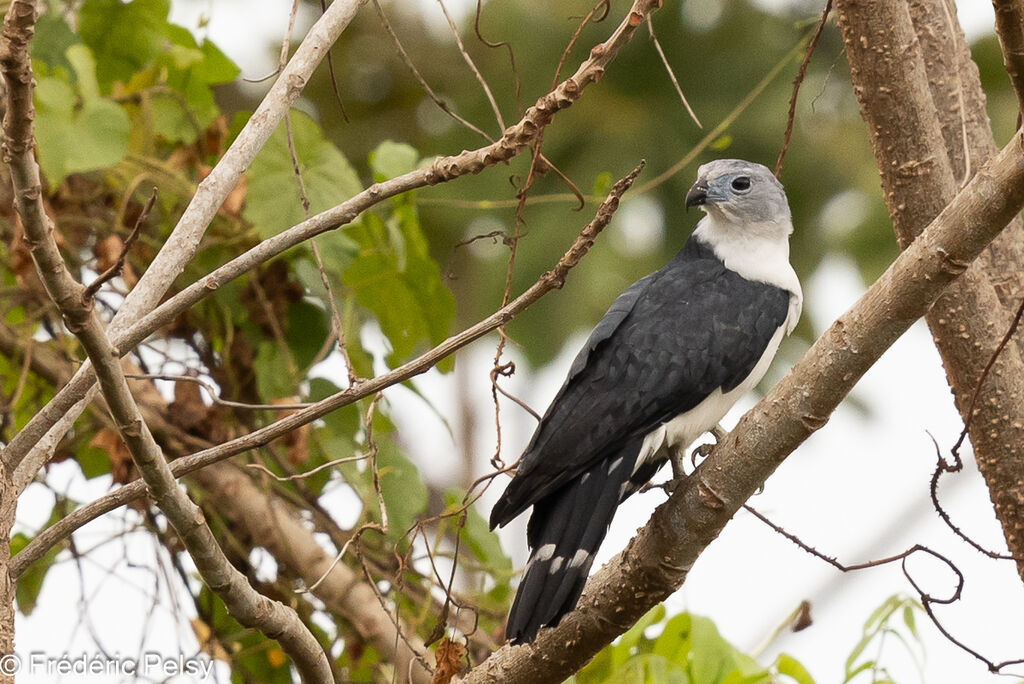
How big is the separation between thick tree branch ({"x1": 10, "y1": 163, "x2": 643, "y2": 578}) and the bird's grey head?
1.43 m

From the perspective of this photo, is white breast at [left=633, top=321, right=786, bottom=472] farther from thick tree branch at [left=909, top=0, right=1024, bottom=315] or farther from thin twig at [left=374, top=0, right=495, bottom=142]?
thin twig at [left=374, top=0, right=495, bottom=142]

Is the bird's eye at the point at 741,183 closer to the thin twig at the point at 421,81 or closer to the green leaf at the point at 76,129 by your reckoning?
the thin twig at the point at 421,81

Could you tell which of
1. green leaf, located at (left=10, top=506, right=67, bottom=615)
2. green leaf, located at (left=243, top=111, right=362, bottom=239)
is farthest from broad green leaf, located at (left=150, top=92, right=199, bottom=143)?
green leaf, located at (left=10, top=506, right=67, bottom=615)

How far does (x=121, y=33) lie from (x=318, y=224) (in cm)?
180

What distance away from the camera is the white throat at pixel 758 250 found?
2.79m

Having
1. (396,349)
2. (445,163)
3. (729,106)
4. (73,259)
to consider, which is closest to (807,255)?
(729,106)

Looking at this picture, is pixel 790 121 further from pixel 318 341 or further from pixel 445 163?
pixel 318 341

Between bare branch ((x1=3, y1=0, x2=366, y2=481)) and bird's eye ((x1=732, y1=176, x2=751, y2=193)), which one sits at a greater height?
bird's eye ((x1=732, y1=176, x2=751, y2=193))

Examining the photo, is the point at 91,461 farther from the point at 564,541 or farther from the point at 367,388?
the point at 367,388

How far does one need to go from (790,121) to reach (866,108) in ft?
0.56

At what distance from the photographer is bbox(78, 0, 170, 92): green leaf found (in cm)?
302

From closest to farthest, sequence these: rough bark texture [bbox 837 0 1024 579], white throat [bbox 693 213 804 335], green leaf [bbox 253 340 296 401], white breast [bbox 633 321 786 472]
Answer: rough bark texture [bbox 837 0 1024 579], white breast [bbox 633 321 786 472], white throat [bbox 693 213 804 335], green leaf [bbox 253 340 296 401]

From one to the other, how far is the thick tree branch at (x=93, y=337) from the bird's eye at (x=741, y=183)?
1775mm

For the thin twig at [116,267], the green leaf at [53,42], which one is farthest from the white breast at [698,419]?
the green leaf at [53,42]
